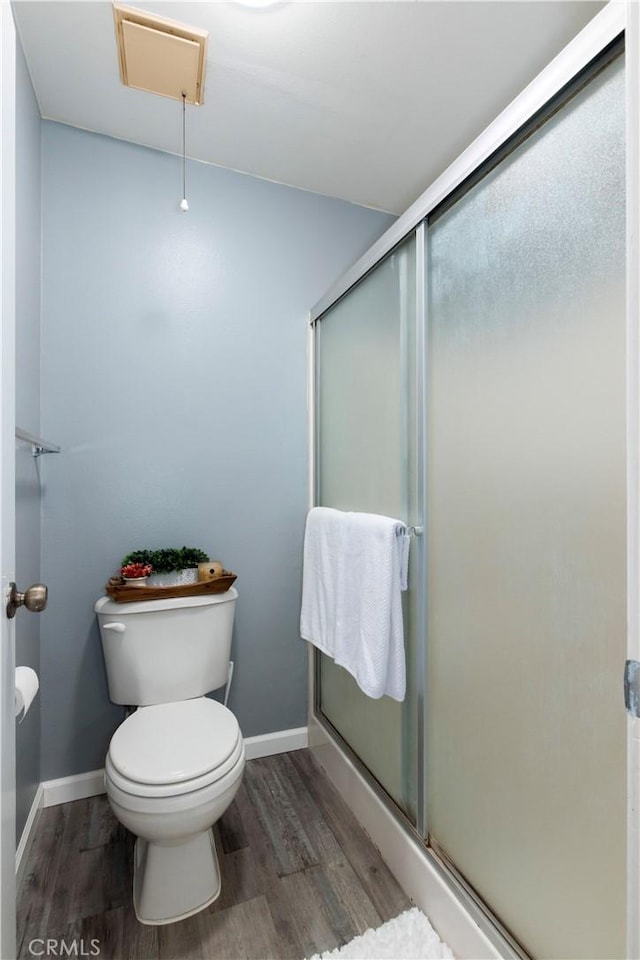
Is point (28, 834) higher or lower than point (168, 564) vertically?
lower

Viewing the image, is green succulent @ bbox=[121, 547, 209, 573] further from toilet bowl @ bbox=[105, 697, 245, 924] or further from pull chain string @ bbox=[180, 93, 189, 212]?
pull chain string @ bbox=[180, 93, 189, 212]

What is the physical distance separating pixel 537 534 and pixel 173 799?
1064 mm

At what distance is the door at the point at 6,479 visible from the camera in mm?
746

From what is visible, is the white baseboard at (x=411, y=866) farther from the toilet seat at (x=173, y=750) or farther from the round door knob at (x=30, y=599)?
the round door knob at (x=30, y=599)

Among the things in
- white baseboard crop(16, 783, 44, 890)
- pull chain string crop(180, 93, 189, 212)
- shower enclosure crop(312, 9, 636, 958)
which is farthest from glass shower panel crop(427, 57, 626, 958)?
white baseboard crop(16, 783, 44, 890)

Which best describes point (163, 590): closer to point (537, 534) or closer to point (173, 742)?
point (173, 742)

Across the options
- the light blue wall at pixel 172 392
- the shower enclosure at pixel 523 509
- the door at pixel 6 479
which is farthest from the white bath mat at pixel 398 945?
the light blue wall at pixel 172 392

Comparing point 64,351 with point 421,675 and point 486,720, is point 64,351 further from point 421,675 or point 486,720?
point 486,720

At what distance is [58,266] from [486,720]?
1.93 meters

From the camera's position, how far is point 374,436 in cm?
159

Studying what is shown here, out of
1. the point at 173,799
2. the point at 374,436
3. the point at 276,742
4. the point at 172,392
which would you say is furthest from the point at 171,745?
the point at 172,392

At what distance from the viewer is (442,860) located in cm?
121

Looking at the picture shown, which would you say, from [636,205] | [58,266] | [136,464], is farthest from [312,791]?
[58,266]

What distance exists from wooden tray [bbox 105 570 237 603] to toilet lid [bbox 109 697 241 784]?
351 millimetres
